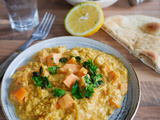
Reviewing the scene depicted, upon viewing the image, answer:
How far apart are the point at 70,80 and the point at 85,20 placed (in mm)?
1689

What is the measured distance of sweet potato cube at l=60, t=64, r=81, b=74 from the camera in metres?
2.80

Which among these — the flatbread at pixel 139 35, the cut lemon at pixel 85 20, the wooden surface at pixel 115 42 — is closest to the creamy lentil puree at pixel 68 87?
the wooden surface at pixel 115 42

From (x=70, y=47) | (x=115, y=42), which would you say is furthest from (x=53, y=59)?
(x=115, y=42)

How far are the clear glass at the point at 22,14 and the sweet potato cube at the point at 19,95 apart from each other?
206 cm

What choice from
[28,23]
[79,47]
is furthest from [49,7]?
[79,47]

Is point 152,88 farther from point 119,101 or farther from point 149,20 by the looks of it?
point 149,20

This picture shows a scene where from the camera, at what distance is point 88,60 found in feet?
9.62

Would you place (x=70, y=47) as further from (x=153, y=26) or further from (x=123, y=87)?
(x=153, y=26)

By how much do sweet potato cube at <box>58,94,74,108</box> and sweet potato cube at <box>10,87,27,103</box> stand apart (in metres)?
0.53

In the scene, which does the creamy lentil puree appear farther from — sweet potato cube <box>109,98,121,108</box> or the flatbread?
the flatbread

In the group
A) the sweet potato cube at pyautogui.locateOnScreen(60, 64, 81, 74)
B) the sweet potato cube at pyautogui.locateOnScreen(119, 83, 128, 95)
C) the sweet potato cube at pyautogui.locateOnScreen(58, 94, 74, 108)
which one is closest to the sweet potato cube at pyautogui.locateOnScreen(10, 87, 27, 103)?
the sweet potato cube at pyautogui.locateOnScreen(58, 94, 74, 108)

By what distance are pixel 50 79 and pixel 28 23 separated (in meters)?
2.02

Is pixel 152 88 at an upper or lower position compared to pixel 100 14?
lower

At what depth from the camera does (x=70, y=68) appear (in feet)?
9.32
